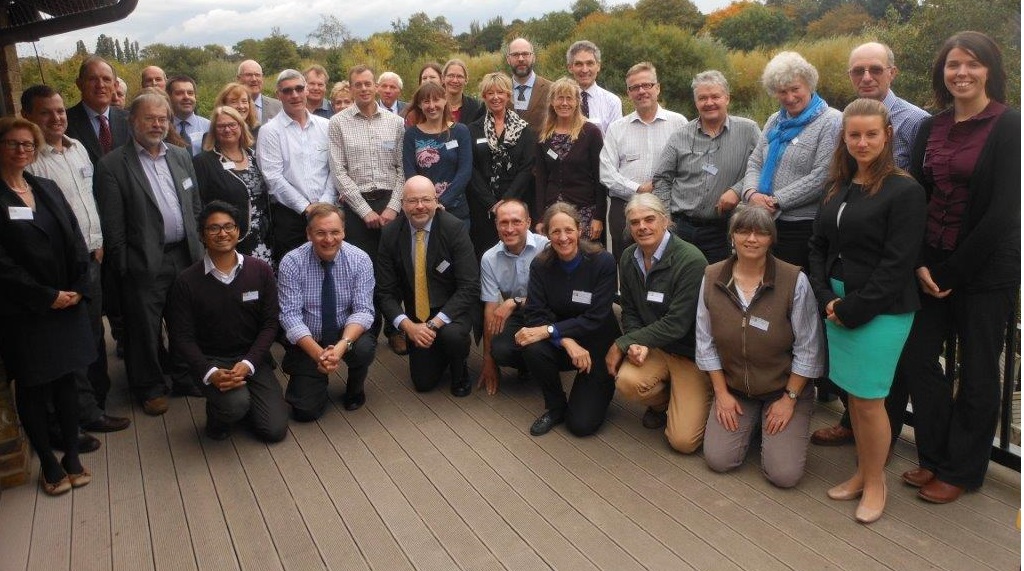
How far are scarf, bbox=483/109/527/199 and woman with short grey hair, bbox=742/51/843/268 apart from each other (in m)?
1.63

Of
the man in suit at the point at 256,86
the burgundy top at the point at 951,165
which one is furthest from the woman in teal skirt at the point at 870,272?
the man in suit at the point at 256,86

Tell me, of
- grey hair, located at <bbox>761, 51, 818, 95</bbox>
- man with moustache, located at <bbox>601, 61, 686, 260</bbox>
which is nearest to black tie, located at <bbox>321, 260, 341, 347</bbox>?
man with moustache, located at <bbox>601, 61, 686, 260</bbox>

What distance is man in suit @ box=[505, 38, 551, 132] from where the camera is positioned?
5531mm

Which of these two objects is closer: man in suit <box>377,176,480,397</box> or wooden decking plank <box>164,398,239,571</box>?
wooden decking plank <box>164,398,239,571</box>

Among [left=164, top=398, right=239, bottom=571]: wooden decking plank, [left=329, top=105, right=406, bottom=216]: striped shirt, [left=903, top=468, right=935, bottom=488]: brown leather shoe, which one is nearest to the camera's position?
[left=164, top=398, right=239, bottom=571]: wooden decking plank

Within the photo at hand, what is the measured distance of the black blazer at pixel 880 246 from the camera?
2758mm

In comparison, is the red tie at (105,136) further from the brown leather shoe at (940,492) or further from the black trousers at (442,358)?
the brown leather shoe at (940,492)

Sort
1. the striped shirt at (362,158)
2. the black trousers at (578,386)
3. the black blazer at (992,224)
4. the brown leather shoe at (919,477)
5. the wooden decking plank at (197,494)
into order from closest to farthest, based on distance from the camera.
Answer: the black blazer at (992,224) → the wooden decking plank at (197,494) → the brown leather shoe at (919,477) → the black trousers at (578,386) → the striped shirt at (362,158)

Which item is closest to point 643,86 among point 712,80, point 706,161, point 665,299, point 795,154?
point 712,80

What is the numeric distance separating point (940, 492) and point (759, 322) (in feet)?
3.01

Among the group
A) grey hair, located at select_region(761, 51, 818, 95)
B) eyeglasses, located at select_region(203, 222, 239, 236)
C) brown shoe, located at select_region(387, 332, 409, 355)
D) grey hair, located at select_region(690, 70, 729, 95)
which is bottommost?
brown shoe, located at select_region(387, 332, 409, 355)

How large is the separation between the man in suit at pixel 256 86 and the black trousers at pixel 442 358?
2.74 meters

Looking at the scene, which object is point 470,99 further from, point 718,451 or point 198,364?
point 718,451

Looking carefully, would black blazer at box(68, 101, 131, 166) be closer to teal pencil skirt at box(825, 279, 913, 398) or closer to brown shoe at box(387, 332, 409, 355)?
brown shoe at box(387, 332, 409, 355)
